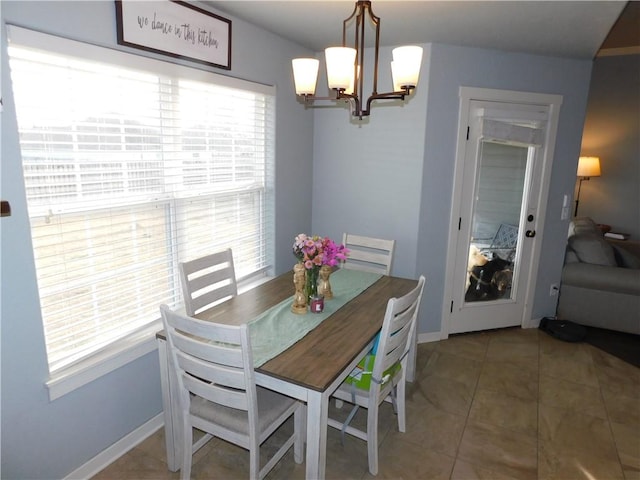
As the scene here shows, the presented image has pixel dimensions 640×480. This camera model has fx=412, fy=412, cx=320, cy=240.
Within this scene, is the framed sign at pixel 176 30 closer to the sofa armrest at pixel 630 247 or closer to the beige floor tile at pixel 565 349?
the beige floor tile at pixel 565 349

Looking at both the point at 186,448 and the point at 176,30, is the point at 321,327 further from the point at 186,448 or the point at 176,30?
the point at 176,30

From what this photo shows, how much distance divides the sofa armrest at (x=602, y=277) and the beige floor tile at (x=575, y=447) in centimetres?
153

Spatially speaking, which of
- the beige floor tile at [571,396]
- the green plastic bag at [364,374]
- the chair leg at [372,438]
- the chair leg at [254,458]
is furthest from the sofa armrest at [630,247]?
the chair leg at [254,458]

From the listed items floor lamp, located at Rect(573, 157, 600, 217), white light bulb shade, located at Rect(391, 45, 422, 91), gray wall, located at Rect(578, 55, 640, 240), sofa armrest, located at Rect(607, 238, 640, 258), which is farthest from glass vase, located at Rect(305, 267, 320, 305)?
gray wall, located at Rect(578, 55, 640, 240)

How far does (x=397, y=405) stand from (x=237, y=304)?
1111 mm

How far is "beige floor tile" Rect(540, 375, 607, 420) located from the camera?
8.82 ft

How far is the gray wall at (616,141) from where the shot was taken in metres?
5.27

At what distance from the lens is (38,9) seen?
1614mm

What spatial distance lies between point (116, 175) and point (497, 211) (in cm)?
300

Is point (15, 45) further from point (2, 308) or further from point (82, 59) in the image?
point (2, 308)

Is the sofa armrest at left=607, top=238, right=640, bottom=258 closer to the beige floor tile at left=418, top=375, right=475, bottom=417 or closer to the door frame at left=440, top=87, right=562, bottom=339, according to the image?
the door frame at left=440, top=87, right=562, bottom=339

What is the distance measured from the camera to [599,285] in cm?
370

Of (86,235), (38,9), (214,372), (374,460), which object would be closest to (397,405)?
(374,460)

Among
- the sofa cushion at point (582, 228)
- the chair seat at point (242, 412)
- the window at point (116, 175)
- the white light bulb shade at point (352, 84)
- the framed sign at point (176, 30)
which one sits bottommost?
the chair seat at point (242, 412)
